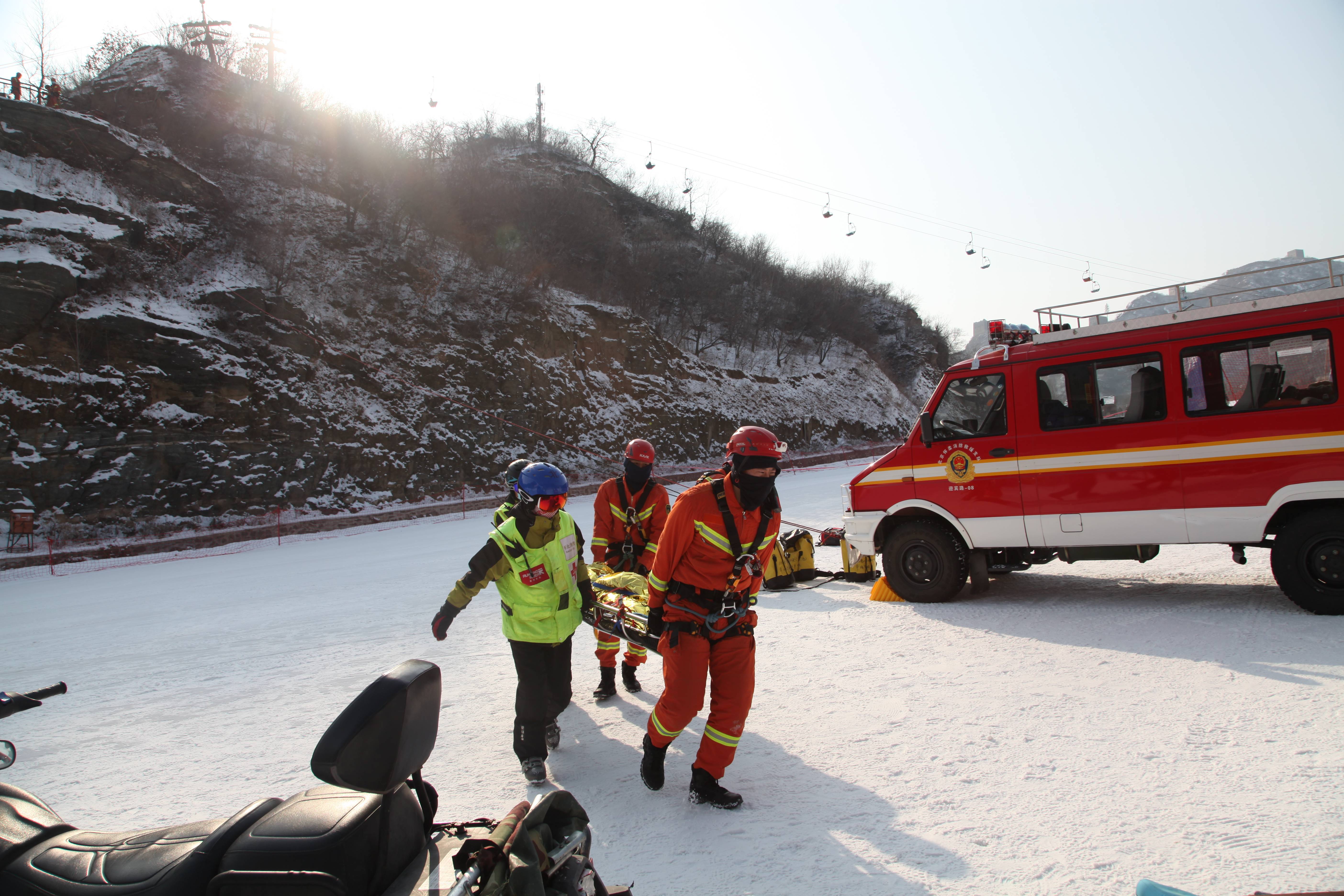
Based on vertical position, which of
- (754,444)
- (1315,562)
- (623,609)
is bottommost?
(1315,562)

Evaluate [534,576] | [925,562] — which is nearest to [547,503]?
[534,576]

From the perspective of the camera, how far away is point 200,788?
429cm

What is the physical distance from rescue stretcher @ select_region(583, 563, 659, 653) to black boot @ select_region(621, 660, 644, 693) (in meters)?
0.38

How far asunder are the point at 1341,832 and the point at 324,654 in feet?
25.0

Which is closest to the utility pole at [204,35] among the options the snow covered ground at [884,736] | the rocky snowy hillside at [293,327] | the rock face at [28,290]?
the rocky snowy hillside at [293,327]

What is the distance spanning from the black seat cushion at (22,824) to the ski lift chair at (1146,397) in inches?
318

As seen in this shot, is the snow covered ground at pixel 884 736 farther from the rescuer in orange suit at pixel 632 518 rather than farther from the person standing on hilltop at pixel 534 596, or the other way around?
the rescuer in orange suit at pixel 632 518

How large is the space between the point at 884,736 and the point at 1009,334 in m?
5.03

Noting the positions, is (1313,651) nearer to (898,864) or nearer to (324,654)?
(898,864)

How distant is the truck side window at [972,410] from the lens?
760cm

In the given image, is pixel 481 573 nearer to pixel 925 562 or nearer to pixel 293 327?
pixel 925 562

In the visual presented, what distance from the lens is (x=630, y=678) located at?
576cm

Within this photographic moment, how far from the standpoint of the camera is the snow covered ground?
322cm

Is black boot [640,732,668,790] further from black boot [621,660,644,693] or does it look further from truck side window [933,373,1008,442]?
truck side window [933,373,1008,442]
